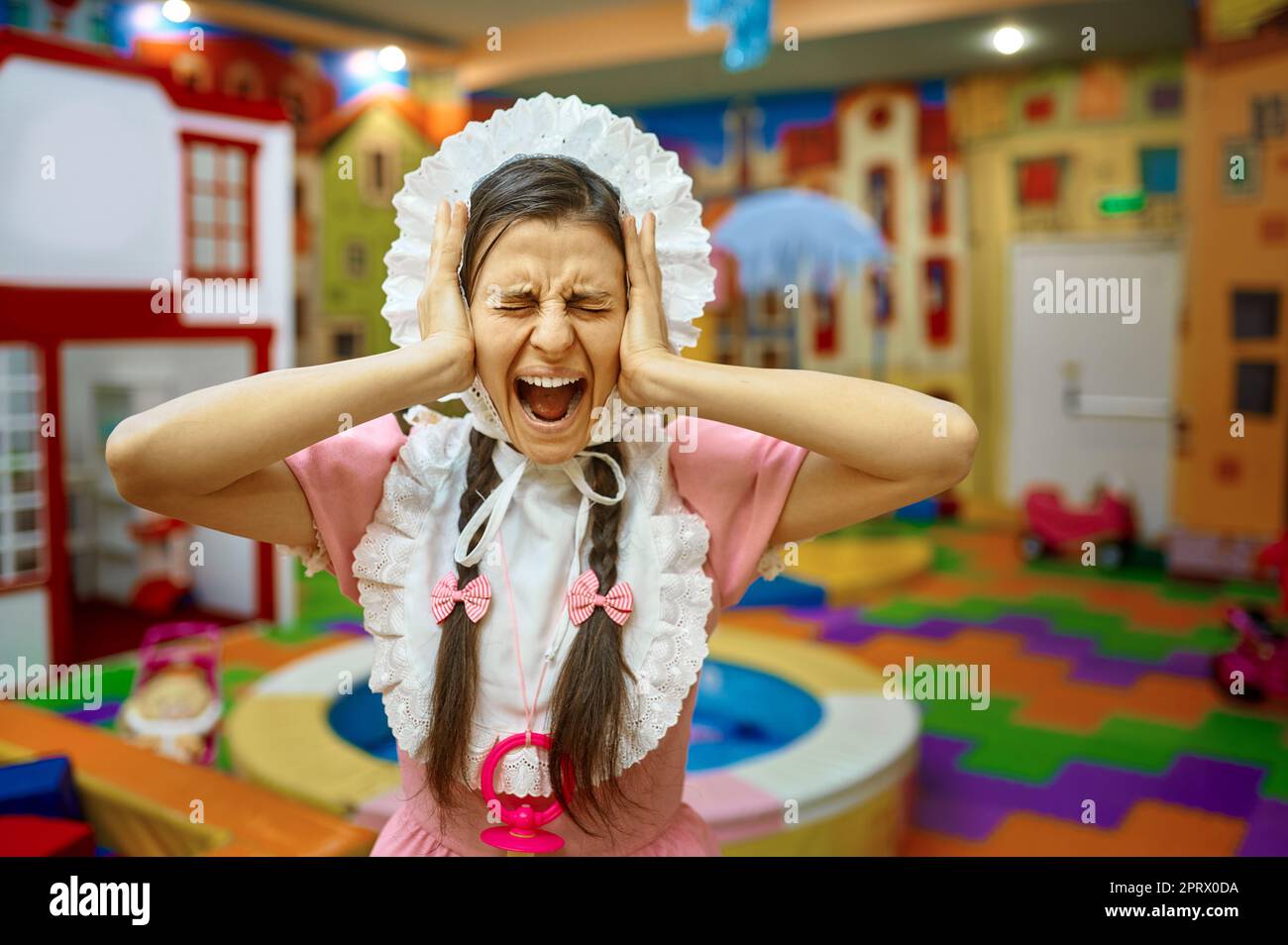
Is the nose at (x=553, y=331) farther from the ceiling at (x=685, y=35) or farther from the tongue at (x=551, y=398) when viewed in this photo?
the ceiling at (x=685, y=35)

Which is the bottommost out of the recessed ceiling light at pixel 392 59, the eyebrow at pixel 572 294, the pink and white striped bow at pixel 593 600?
the pink and white striped bow at pixel 593 600

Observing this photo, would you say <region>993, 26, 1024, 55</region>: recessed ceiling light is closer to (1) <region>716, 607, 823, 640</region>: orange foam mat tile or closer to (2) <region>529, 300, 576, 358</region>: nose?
(1) <region>716, 607, 823, 640</region>: orange foam mat tile

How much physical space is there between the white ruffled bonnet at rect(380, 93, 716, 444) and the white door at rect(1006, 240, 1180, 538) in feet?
20.5

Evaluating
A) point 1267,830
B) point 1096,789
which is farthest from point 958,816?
point 1267,830

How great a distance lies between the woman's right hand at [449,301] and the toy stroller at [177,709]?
2553mm

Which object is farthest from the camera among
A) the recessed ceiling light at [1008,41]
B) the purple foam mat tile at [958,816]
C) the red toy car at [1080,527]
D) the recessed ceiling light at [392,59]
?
the red toy car at [1080,527]

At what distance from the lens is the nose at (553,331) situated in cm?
120

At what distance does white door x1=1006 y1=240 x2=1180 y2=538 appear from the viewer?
7.25 meters

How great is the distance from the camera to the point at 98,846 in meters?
2.48

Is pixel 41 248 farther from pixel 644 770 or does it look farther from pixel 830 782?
pixel 644 770

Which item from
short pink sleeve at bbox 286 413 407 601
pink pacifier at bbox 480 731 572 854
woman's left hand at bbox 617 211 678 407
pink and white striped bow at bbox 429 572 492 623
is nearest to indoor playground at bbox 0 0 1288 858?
woman's left hand at bbox 617 211 678 407

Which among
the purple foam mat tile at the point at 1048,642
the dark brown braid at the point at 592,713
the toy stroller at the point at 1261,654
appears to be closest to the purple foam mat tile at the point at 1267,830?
the toy stroller at the point at 1261,654

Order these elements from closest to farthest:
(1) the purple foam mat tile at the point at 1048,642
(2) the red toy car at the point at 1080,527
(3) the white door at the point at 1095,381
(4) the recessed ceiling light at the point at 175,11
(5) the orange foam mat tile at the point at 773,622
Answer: (1) the purple foam mat tile at the point at 1048,642 < (5) the orange foam mat tile at the point at 773,622 < (4) the recessed ceiling light at the point at 175,11 < (2) the red toy car at the point at 1080,527 < (3) the white door at the point at 1095,381

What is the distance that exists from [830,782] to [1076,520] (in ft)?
14.5
